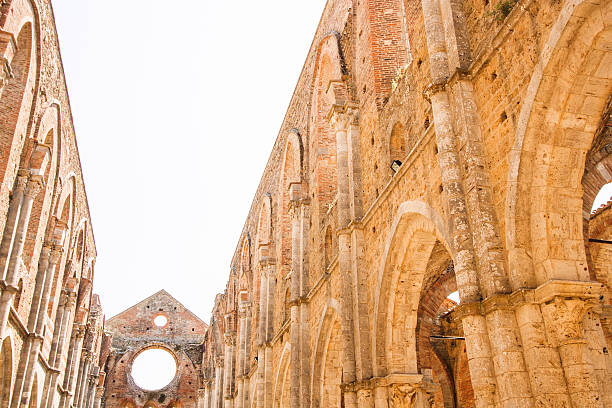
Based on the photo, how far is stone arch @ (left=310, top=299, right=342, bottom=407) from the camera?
484 inches

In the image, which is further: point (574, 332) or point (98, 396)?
point (98, 396)

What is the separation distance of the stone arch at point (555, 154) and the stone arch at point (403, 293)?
271cm

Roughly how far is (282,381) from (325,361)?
4.00 m

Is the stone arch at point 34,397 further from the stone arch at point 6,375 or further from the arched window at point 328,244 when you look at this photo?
the arched window at point 328,244

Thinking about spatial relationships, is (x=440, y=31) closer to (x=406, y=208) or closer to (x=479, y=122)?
(x=479, y=122)

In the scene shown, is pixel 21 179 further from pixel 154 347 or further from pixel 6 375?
pixel 154 347

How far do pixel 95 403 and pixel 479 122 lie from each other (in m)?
31.5

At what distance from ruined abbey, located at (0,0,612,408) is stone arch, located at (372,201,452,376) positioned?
3 cm

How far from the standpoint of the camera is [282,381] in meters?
16.1

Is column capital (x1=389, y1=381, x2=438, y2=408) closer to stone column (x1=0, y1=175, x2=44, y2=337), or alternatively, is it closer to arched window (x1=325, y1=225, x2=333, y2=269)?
arched window (x1=325, y1=225, x2=333, y2=269)

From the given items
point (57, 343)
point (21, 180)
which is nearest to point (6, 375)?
point (21, 180)

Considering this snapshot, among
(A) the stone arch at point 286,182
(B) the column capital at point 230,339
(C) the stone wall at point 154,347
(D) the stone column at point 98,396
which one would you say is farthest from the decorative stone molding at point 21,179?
(C) the stone wall at point 154,347

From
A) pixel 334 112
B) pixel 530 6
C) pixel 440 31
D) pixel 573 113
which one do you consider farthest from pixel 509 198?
pixel 334 112

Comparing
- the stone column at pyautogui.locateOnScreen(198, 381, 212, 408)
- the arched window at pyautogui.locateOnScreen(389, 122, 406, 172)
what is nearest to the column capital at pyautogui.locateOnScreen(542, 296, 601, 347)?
the arched window at pyautogui.locateOnScreen(389, 122, 406, 172)
